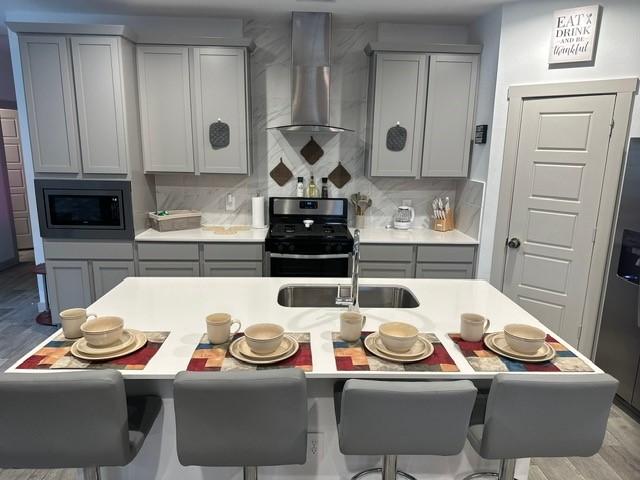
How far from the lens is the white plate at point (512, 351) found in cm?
153

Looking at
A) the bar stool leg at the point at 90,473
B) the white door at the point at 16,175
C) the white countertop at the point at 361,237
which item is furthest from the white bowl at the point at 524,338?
the white door at the point at 16,175

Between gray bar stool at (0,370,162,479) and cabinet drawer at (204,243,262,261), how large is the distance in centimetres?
218

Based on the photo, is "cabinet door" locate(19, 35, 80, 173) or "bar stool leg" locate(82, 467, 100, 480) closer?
"bar stool leg" locate(82, 467, 100, 480)

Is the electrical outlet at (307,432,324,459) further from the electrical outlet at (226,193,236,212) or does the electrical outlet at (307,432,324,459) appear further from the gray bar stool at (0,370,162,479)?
the electrical outlet at (226,193,236,212)

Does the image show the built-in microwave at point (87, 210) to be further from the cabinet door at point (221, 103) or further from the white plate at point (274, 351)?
the white plate at point (274, 351)

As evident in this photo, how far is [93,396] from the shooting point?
49.2 inches

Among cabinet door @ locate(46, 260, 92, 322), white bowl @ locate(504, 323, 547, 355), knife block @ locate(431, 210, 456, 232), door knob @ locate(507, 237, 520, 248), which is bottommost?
cabinet door @ locate(46, 260, 92, 322)

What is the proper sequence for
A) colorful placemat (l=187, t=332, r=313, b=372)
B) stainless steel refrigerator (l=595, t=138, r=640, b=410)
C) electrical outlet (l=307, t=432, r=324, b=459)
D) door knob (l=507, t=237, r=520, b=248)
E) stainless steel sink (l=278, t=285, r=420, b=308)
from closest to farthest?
colorful placemat (l=187, t=332, r=313, b=372), electrical outlet (l=307, t=432, r=324, b=459), stainless steel sink (l=278, t=285, r=420, b=308), stainless steel refrigerator (l=595, t=138, r=640, b=410), door knob (l=507, t=237, r=520, b=248)

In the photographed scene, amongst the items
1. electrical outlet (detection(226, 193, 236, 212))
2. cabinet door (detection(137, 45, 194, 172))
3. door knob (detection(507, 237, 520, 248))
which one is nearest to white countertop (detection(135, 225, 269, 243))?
electrical outlet (detection(226, 193, 236, 212))

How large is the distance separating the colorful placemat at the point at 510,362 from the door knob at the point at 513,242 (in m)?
1.79

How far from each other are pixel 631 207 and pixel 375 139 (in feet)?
6.22

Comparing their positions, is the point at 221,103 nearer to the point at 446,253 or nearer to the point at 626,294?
the point at 446,253

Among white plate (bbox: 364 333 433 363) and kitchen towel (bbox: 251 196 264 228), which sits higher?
kitchen towel (bbox: 251 196 264 228)

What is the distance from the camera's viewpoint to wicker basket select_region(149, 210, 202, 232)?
365cm
